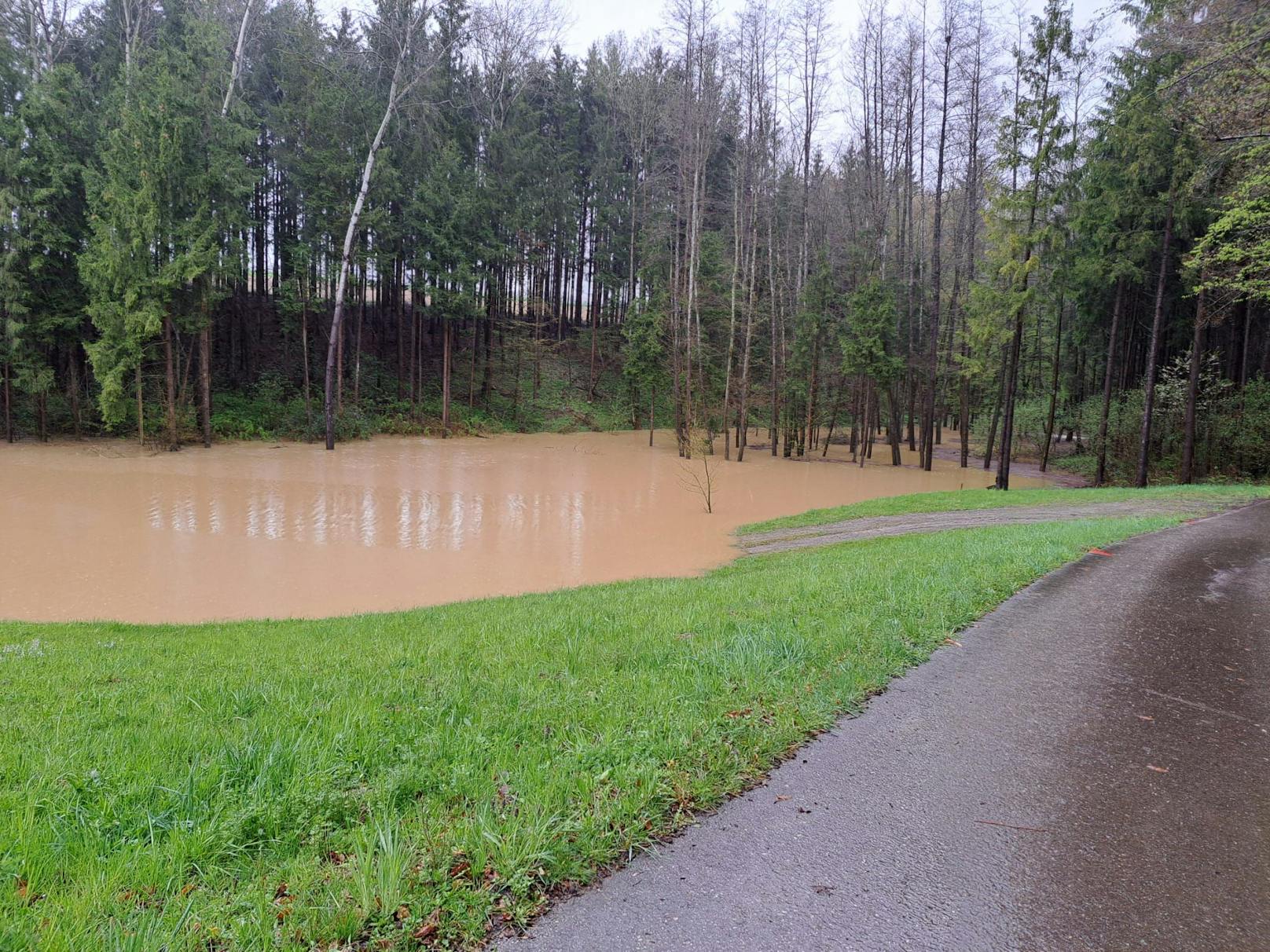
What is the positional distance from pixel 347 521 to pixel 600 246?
1310 inches

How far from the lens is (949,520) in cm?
1421

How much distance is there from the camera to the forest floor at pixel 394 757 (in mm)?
2137

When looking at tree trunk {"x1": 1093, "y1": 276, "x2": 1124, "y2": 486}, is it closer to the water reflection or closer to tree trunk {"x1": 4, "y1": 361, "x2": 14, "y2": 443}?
the water reflection

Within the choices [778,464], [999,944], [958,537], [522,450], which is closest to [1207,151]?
[958,537]

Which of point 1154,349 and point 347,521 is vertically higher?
point 1154,349

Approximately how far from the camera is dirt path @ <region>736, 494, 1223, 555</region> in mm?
13141

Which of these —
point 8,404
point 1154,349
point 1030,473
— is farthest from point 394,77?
point 1030,473

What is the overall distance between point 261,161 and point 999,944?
40.8 m

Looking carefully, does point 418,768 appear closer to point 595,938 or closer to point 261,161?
point 595,938

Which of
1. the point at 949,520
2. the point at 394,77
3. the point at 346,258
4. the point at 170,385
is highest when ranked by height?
the point at 394,77

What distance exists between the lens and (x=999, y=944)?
85.9 inches

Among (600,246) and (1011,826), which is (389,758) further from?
(600,246)

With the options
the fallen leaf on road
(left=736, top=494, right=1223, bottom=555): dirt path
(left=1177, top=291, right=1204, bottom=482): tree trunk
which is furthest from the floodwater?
the fallen leaf on road

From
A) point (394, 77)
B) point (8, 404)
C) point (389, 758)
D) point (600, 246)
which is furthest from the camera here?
point (600, 246)
